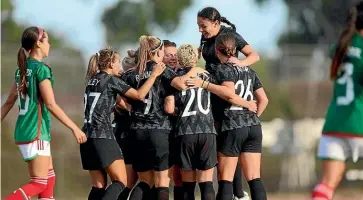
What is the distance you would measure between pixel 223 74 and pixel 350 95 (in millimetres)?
2193

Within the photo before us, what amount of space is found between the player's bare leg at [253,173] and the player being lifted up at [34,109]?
1841 mm

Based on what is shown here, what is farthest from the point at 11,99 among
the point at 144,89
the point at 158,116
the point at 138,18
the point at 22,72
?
the point at 138,18

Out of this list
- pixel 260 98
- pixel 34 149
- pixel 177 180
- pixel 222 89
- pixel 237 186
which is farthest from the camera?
pixel 237 186

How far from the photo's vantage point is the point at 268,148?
73.7ft

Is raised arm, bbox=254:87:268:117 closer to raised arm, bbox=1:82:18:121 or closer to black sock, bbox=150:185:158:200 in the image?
black sock, bbox=150:185:158:200

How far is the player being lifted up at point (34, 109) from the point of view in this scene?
9.95 metres

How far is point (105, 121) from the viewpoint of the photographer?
34.0 feet

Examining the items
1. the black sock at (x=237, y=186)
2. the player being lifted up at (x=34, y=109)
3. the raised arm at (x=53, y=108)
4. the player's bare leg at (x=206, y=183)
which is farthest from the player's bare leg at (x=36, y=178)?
the black sock at (x=237, y=186)

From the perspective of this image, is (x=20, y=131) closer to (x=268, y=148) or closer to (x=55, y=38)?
(x=268, y=148)

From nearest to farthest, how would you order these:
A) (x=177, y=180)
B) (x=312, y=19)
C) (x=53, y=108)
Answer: (x=53, y=108) < (x=177, y=180) < (x=312, y=19)

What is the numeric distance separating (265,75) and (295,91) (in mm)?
800

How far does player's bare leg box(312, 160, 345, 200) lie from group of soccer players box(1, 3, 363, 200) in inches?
81.1

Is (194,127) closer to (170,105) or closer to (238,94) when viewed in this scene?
(170,105)

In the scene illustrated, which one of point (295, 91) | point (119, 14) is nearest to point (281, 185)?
point (295, 91)
